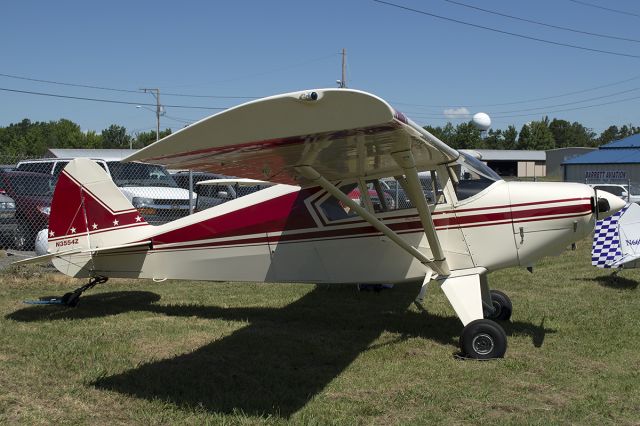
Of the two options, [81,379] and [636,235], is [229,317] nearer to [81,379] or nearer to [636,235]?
[81,379]

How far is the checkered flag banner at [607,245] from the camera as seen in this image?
9.62 m

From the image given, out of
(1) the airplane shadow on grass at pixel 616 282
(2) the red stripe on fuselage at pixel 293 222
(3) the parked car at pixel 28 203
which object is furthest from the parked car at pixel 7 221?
(1) the airplane shadow on grass at pixel 616 282

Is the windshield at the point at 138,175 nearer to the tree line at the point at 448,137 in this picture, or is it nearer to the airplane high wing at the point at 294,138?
the airplane high wing at the point at 294,138

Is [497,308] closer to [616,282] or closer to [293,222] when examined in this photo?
[293,222]

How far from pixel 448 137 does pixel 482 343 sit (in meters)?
101

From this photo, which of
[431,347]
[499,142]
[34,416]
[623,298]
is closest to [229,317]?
[431,347]

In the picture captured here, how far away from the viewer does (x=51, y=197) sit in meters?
12.0

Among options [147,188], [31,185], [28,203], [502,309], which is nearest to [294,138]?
[502,309]

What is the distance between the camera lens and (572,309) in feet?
26.1

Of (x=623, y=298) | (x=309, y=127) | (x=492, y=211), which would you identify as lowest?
(x=623, y=298)

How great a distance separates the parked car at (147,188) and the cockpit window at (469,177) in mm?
6961

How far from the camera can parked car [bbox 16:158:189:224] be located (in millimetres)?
12539

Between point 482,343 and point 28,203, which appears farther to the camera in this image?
point 28,203

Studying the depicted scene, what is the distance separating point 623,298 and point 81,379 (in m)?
7.36
